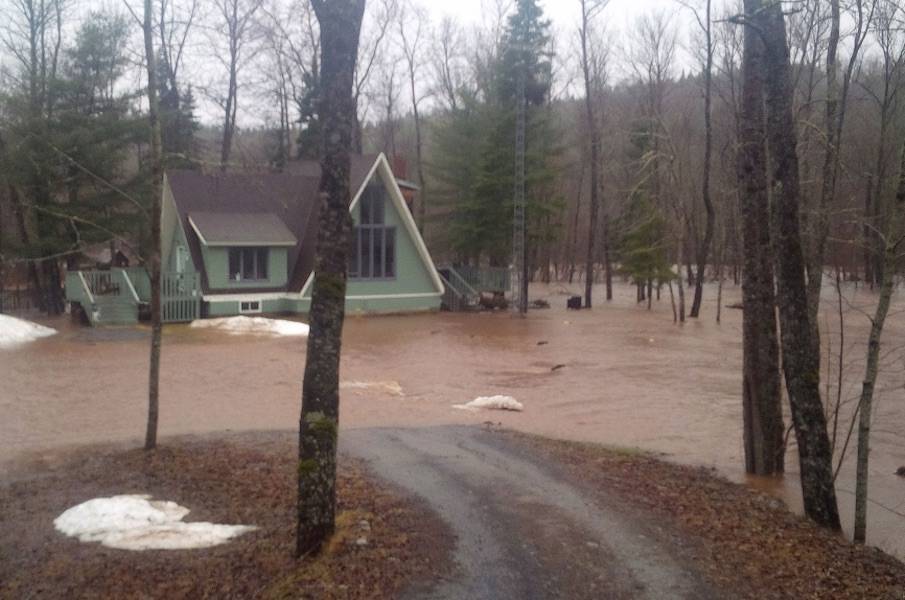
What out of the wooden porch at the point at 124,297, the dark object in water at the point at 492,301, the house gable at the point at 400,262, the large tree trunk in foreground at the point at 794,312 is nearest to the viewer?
the large tree trunk in foreground at the point at 794,312

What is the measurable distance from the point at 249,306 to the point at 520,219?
1240 centimetres

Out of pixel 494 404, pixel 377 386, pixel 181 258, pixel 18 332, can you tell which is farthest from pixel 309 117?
pixel 494 404

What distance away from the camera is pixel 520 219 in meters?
36.2

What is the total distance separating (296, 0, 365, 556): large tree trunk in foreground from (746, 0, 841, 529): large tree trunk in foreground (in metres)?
4.46

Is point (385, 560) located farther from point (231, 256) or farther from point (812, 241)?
point (231, 256)

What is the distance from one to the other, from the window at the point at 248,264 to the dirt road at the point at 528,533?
2106 cm

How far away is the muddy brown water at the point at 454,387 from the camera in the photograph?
41.6 feet

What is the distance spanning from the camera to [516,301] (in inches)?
1455

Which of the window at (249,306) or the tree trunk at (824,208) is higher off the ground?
the tree trunk at (824,208)

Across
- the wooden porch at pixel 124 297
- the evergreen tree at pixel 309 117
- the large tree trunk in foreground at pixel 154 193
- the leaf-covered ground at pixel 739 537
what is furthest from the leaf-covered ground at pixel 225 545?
the evergreen tree at pixel 309 117

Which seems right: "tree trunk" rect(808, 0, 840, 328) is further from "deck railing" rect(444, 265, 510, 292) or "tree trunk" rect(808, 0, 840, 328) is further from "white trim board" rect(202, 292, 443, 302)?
"deck railing" rect(444, 265, 510, 292)

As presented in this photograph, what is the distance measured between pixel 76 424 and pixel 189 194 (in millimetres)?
19366

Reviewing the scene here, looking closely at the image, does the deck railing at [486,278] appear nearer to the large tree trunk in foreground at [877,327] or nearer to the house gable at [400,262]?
the house gable at [400,262]

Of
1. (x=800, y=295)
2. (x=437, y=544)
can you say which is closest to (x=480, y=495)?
(x=437, y=544)
